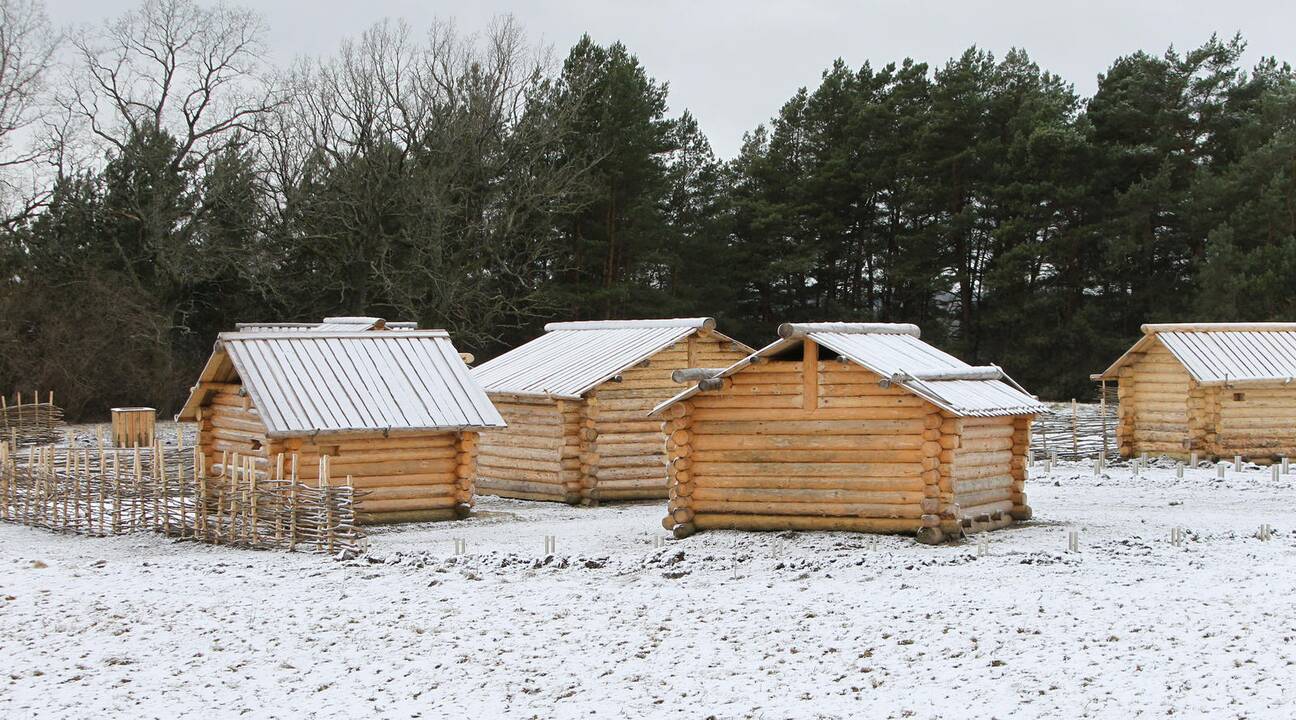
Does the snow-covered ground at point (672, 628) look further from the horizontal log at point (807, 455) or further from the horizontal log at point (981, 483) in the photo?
the horizontal log at point (807, 455)

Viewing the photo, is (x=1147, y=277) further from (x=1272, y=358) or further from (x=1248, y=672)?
(x=1248, y=672)

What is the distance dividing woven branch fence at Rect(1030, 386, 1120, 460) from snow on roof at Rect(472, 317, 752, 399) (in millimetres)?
10122

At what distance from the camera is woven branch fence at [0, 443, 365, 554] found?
2031cm

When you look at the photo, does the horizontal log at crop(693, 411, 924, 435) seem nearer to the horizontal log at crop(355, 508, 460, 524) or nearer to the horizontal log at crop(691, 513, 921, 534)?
the horizontal log at crop(691, 513, 921, 534)

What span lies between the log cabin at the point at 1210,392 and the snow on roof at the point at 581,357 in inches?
462

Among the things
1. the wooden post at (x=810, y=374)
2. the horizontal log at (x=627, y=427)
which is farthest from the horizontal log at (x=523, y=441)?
the wooden post at (x=810, y=374)

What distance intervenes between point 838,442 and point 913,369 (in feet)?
5.38

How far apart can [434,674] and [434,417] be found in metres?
10.0

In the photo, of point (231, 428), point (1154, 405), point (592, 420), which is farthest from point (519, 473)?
point (1154, 405)

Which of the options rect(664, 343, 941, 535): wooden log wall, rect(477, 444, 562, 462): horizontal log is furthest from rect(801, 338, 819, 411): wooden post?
rect(477, 444, 562, 462): horizontal log

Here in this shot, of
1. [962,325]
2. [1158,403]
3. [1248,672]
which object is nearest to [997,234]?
[962,325]

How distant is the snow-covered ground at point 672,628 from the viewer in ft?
42.9

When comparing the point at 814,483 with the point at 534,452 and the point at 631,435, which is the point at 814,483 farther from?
the point at 534,452

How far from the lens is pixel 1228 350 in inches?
1336
